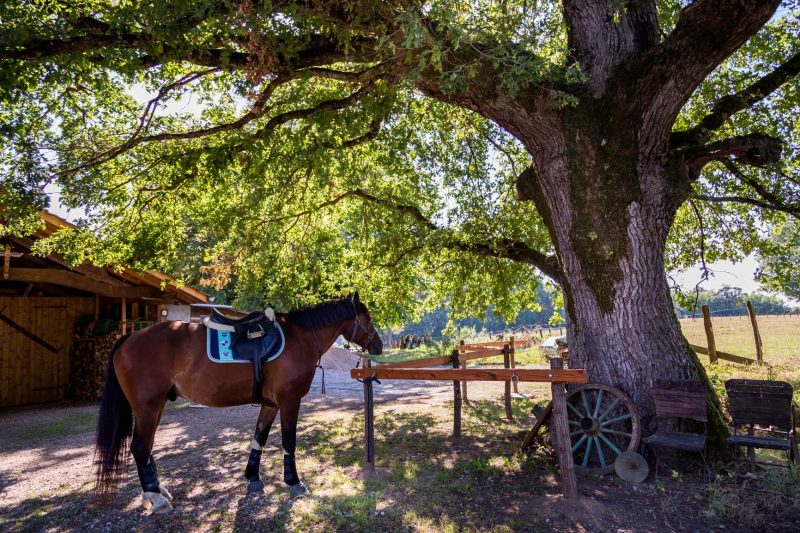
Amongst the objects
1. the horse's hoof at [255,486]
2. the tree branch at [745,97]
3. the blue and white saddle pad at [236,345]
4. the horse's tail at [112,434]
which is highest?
the tree branch at [745,97]

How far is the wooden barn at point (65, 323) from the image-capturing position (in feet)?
36.2

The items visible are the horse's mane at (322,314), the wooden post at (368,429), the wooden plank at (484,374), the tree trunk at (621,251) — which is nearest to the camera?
the wooden plank at (484,374)

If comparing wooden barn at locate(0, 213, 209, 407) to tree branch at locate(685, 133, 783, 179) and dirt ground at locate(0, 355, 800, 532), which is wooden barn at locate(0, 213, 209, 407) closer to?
dirt ground at locate(0, 355, 800, 532)

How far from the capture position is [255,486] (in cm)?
489

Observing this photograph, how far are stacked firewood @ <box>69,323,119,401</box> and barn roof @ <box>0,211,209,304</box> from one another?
129cm

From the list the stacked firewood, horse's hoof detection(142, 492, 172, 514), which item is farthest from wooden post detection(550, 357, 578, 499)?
the stacked firewood

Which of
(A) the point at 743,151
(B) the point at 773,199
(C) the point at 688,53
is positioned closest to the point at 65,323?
(C) the point at 688,53

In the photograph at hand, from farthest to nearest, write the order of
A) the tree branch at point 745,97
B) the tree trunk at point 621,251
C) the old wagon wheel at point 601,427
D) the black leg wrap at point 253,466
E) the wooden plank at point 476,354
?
the wooden plank at point 476,354, the tree branch at point 745,97, the tree trunk at point 621,251, the old wagon wheel at point 601,427, the black leg wrap at point 253,466

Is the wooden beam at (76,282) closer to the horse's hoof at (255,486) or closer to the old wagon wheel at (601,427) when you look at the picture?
the horse's hoof at (255,486)

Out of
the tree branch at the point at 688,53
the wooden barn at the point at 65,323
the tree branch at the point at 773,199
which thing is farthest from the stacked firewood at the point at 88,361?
the tree branch at the point at 773,199

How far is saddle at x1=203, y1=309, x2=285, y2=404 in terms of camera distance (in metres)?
4.89

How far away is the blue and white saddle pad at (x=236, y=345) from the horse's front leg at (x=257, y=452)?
2.00 feet

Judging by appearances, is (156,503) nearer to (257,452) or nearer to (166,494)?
(166,494)

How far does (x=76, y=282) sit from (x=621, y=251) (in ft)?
35.7
